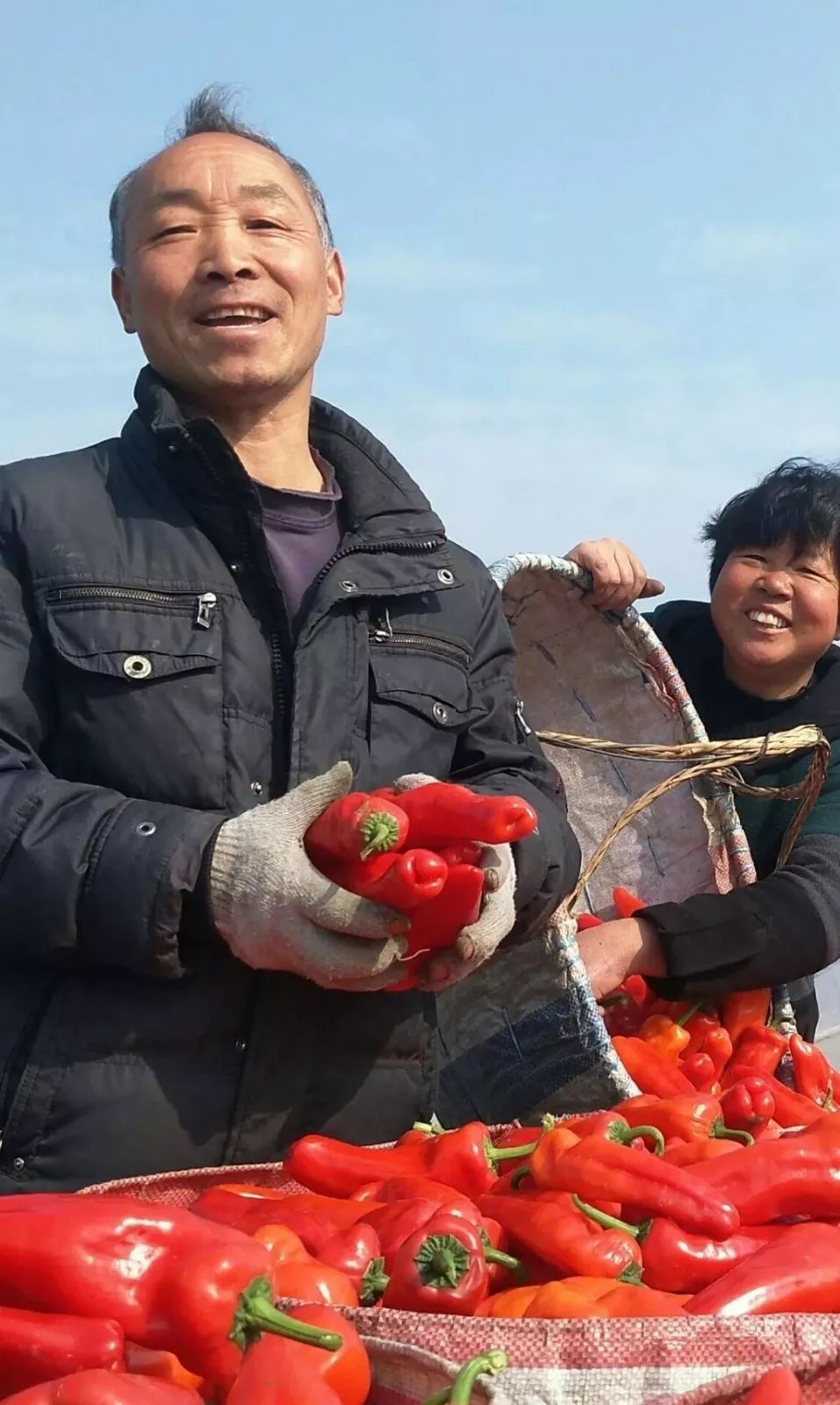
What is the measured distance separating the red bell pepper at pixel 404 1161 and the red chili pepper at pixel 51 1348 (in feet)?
2.51

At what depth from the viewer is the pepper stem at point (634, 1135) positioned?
Result: 2.43 meters

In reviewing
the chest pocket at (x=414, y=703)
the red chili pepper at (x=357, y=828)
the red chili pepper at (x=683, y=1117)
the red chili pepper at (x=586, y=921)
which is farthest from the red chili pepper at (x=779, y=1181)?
the red chili pepper at (x=586, y=921)

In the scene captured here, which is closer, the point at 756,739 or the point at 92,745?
the point at 92,745

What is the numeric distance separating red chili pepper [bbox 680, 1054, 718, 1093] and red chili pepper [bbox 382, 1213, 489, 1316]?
1.60 metres

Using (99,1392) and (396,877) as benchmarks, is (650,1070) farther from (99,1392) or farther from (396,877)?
(99,1392)

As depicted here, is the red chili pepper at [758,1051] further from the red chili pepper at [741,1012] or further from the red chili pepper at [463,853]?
the red chili pepper at [463,853]

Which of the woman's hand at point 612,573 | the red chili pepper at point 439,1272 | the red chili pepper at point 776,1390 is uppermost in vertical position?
the woman's hand at point 612,573

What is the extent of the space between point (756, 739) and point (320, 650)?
1.88 metres

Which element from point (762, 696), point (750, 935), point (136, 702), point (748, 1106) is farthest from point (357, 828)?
point (762, 696)

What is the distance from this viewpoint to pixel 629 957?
142 inches

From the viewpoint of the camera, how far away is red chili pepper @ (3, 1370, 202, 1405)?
1370 mm

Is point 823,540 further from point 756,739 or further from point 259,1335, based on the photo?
point 259,1335

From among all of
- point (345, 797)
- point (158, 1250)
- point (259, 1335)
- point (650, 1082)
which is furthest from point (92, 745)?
point (650, 1082)

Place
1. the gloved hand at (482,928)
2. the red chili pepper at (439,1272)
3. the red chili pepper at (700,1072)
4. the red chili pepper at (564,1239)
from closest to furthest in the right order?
the red chili pepper at (439,1272), the red chili pepper at (564,1239), the gloved hand at (482,928), the red chili pepper at (700,1072)
